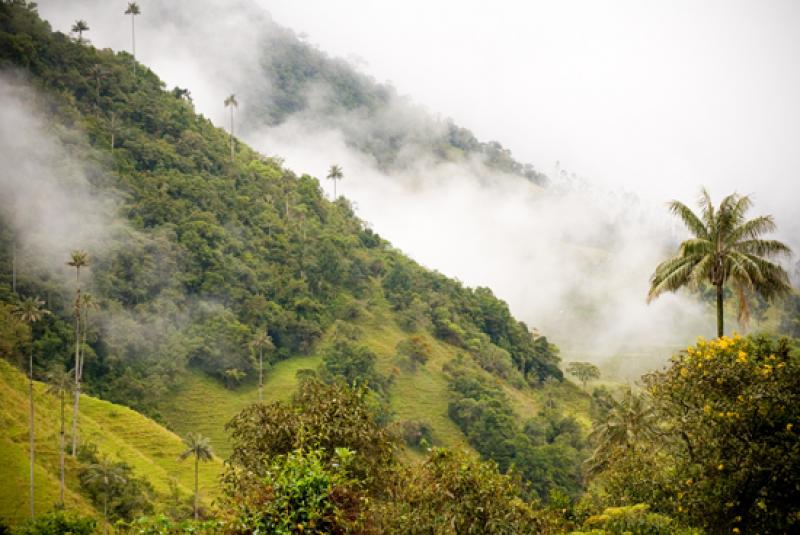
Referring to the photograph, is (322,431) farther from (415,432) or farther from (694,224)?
(415,432)

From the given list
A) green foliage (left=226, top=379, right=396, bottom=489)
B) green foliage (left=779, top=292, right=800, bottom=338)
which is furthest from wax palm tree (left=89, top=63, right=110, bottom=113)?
green foliage (left=779, top=292, right=800, bottom=338)

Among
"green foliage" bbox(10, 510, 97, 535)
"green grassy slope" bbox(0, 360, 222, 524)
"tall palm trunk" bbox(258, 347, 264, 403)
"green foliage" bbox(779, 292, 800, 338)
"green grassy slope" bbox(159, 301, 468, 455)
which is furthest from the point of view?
"green foliage" bbox(779, 292, 800, 338)

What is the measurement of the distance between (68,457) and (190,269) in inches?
1879

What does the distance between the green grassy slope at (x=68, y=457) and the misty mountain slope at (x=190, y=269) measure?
6.85m

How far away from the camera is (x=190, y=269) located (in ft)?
318

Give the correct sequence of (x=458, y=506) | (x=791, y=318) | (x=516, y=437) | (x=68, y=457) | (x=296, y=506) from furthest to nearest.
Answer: (x=791, y=318) → (x=516, y=437) → (x=68, y=457) → (x=458, y=506) → (x=296, y=506)

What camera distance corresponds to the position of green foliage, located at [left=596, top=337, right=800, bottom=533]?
10633 millimetres

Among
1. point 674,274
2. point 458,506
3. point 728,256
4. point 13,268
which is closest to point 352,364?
point 13,268

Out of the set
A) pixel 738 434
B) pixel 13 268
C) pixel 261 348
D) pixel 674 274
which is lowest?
pixel 738 434

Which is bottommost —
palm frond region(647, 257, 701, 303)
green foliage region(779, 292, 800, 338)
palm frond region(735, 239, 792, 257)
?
palm frond region(647, 257, 701, 303)

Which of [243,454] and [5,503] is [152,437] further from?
[243,454]

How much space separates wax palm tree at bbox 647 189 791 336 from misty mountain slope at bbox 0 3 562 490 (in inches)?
2607

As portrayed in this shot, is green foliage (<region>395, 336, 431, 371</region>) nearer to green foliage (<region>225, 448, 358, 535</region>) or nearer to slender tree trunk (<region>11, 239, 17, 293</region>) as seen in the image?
slender tree trunk (<region>11, 239, 17, 293</region>)

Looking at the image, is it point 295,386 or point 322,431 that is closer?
point 322,431
